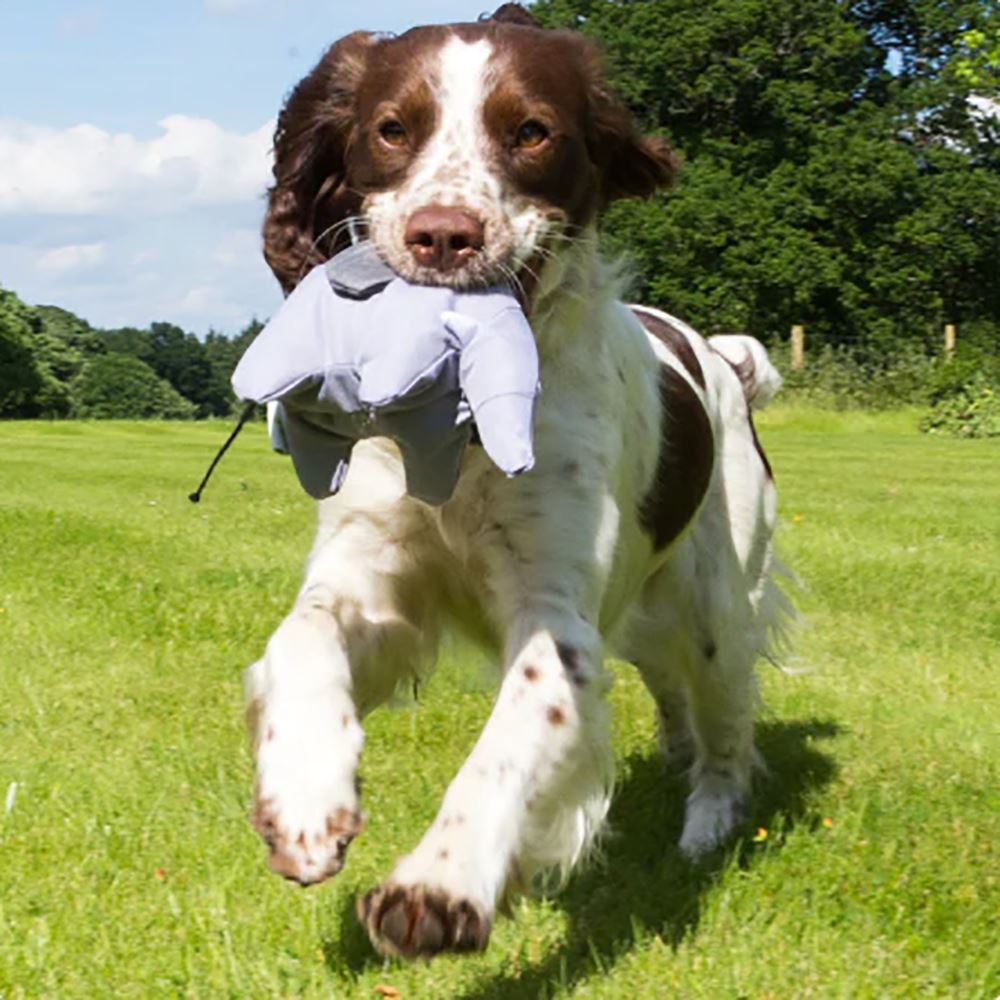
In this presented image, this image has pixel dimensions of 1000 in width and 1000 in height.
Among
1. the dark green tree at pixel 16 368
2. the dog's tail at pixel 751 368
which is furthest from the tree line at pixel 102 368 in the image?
the dog's tail at pixel 751 368

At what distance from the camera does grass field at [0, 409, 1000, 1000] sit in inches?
129

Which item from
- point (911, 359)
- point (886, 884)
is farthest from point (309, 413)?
point (911, 359)

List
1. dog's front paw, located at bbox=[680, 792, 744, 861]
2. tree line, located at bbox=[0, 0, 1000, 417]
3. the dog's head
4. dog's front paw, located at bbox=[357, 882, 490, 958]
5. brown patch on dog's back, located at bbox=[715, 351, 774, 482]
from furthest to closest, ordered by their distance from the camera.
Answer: tree line, located at bbox=[0, 0, 1000, 417] → brown patch on dog's back, located at bbox=[715, 351, 774, 482] → dog's front paw, located at bbox=[680, 792, 744, 861] → the dog's head → dog's front paw, located at bbox=[357, 882, 490, 958]

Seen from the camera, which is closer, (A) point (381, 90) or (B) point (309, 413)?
(B) point (309, 413)

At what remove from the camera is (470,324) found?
300cm

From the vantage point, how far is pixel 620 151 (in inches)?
152

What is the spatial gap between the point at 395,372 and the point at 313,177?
95 cm

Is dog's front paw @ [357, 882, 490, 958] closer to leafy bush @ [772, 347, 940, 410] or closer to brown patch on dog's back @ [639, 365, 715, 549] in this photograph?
brown patch on dog's back @ [639, 365, 715, 549]

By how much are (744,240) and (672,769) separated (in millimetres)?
37437

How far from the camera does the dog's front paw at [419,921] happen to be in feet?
8.55

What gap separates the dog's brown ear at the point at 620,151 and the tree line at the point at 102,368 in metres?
45.5

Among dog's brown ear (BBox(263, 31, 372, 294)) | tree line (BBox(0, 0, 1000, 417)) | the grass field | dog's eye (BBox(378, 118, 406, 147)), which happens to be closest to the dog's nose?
dog's eye (BBox(378, 118, 406, 147))

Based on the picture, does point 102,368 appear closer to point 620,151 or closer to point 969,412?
point 969,412

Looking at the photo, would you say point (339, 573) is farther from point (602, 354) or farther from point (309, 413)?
point (602, 354)
